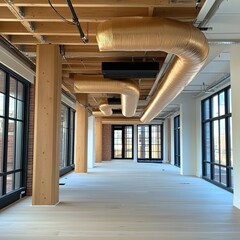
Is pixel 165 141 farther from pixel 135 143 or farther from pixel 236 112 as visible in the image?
pixel 236 112

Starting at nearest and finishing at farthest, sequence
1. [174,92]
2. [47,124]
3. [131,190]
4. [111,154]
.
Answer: [47,124]
[174,92]
[131,190]
[111,154]

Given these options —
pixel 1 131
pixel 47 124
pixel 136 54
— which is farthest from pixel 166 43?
pixel 1 131

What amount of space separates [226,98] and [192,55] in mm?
4208

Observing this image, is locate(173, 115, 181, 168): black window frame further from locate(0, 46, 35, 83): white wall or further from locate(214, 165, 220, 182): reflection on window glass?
locate(0, 46, 35, 83): white wall

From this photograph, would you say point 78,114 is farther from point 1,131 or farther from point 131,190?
point 1,131

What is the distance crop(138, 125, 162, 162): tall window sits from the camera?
800 inches

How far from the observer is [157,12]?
4230mm

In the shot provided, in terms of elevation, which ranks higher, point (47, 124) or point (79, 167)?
point (47, 124)

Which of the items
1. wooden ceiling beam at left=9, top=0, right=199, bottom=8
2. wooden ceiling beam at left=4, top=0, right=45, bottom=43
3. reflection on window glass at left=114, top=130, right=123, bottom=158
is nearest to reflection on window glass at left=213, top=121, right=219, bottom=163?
wooden ceiling beam at left=9, top=0, right=199, bottom=8

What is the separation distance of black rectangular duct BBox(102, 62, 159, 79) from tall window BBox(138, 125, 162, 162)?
14573 mm

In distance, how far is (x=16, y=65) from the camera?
5.84 metres

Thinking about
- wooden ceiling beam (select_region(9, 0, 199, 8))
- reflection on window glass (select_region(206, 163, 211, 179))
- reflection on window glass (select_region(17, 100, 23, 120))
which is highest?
wooden ceiling beam (select_region(9, 0, 199, 8))

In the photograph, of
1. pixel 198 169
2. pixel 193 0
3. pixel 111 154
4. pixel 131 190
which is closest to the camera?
pixel 193 0

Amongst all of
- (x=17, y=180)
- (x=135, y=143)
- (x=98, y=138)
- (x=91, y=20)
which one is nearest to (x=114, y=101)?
(x=17, y=180)
